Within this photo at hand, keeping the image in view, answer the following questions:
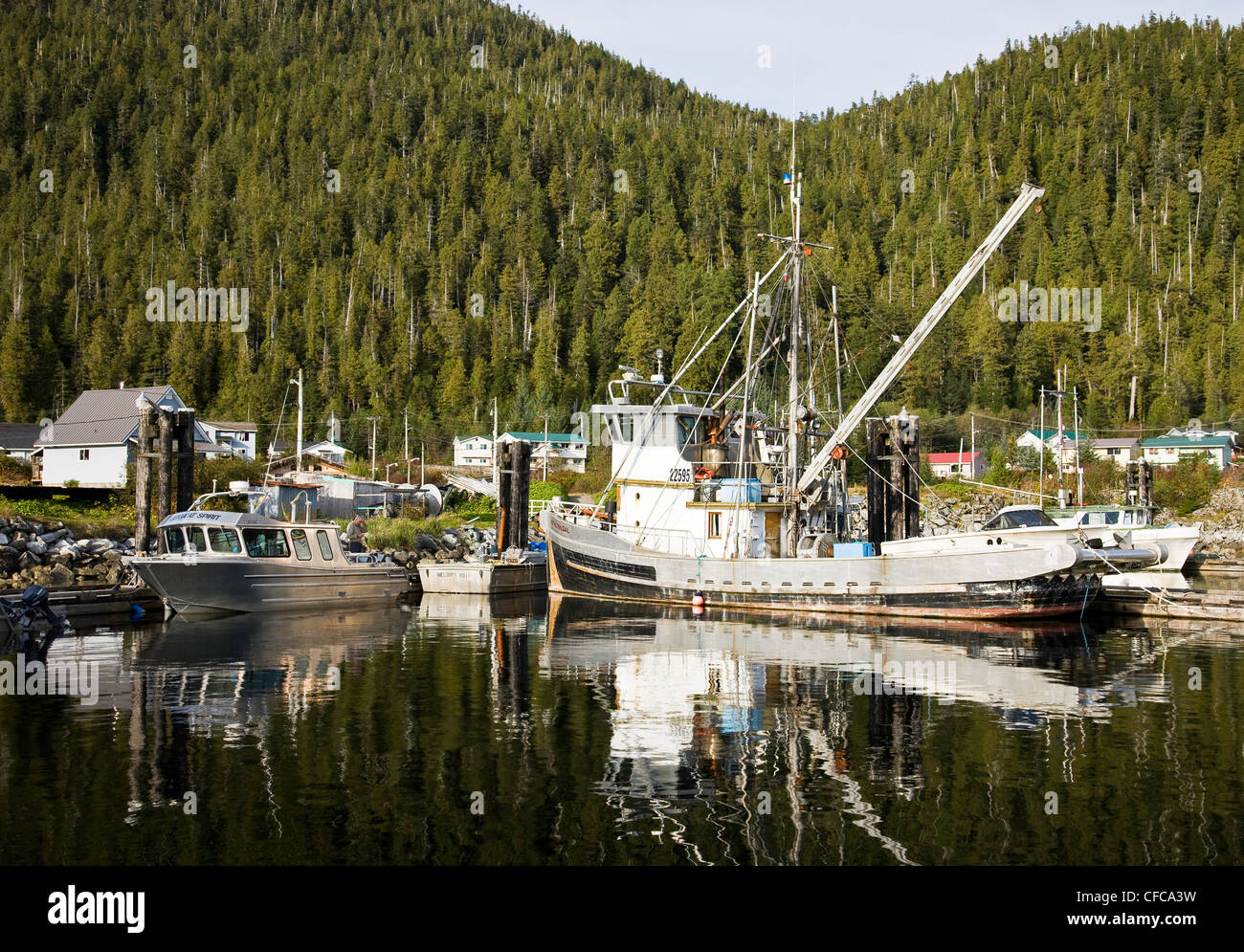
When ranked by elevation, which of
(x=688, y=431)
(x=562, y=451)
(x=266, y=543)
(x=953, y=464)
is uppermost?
(x=688, y=431)

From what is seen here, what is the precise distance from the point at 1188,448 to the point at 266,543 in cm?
6905

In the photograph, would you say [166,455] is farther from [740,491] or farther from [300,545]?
[740,491]

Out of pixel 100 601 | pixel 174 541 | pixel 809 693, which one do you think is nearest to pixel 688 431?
pixel 174 541

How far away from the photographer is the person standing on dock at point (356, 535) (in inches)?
1647

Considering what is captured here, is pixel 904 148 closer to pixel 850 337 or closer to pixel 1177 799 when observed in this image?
pixel 850 337

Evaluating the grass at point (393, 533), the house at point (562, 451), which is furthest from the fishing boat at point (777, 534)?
the house at point (562, 451)

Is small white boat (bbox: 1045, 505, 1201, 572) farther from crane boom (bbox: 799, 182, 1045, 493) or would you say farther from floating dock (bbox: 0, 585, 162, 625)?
floating dock (bbox: 0, 585, 162, 625)

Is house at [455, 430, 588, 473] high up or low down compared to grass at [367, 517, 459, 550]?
up

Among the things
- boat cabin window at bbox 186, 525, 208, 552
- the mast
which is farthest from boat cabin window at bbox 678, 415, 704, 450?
boat cabin window at bbox 186, 525, 208, 552

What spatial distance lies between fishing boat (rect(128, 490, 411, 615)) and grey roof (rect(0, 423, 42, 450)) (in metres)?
45.2

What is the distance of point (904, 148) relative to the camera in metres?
162

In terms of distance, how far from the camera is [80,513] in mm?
39625

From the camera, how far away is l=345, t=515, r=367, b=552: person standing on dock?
41844mm
